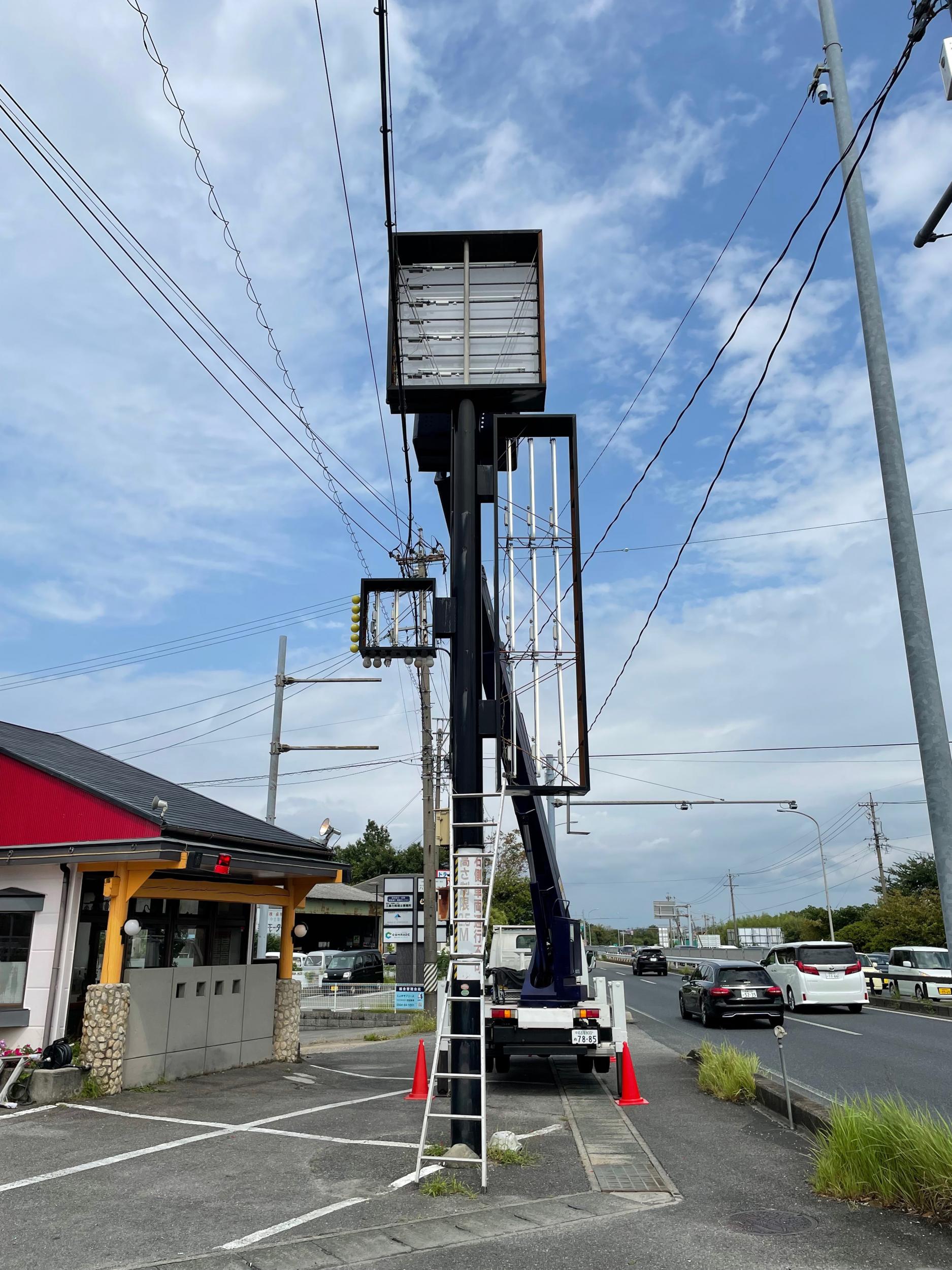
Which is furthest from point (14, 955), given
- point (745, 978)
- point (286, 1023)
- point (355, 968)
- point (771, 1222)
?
point (355, 968)

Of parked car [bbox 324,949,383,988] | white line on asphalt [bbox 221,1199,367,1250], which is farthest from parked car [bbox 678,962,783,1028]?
parked car [bbox 324,949,383,988]

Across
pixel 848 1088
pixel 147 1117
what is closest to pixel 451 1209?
pixel 147 1117

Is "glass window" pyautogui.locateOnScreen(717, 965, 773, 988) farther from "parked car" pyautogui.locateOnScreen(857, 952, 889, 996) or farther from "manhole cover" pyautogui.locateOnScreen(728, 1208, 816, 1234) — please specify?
"manhole cover" pyautogui.locateOnScreen(728, 1208, 816, 1234)

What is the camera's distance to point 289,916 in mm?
16281

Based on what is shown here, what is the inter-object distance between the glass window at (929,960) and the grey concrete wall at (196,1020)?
21.0m

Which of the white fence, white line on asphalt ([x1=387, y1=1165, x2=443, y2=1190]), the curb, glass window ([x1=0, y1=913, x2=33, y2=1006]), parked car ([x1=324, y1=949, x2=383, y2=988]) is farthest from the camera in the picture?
parked car ([x1=324, y1=949, x2=383, y2=988])

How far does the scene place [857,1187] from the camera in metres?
6.62

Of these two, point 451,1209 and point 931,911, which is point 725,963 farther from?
point 931,911

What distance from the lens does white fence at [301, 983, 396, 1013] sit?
27.1m

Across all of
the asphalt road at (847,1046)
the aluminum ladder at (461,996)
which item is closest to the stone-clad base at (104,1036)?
the aluminum ladder at (461,996)

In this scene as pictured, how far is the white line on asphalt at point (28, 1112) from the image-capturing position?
33.2 feet

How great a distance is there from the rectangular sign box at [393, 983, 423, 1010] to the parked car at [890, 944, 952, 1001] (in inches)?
546

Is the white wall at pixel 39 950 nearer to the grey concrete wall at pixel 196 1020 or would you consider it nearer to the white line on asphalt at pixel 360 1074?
the grey concrete wall at pixel 196 1020

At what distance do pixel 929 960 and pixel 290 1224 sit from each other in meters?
26.9
